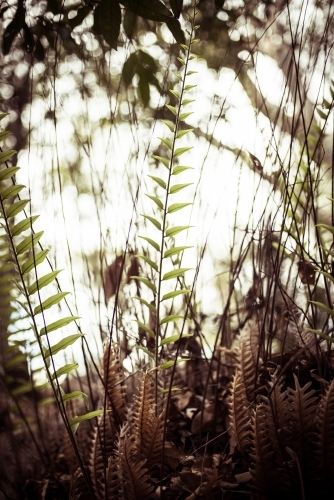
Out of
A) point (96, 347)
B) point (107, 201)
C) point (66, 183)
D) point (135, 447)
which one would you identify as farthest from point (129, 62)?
point (66, 183)

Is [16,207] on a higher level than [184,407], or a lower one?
higher

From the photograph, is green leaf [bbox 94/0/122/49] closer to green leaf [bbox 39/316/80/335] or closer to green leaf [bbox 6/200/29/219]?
green leaf [bbox 6/200/29/219]

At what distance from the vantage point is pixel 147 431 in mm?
688

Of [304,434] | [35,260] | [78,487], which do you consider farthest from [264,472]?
[35,260]

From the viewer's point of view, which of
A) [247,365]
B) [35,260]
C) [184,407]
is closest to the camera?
[35,260]

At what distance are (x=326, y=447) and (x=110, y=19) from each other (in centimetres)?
77

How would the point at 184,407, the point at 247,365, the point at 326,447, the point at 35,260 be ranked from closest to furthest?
the point at 326,447, the point at 35,260, the point at 247,365, the point at 184,407

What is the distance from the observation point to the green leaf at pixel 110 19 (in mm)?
802

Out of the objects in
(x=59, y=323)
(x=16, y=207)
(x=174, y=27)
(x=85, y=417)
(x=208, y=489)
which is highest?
(x=174, y=27)

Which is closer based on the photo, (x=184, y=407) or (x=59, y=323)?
(x=59, y=323)

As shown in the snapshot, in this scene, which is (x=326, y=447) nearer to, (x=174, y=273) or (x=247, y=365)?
(x=247, y=365)

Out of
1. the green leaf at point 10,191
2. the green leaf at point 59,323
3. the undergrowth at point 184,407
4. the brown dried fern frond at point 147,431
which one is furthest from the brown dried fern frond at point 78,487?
the green leaf at point 10,191

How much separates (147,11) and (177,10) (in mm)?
74

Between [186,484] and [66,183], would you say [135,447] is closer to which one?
[186,484]
